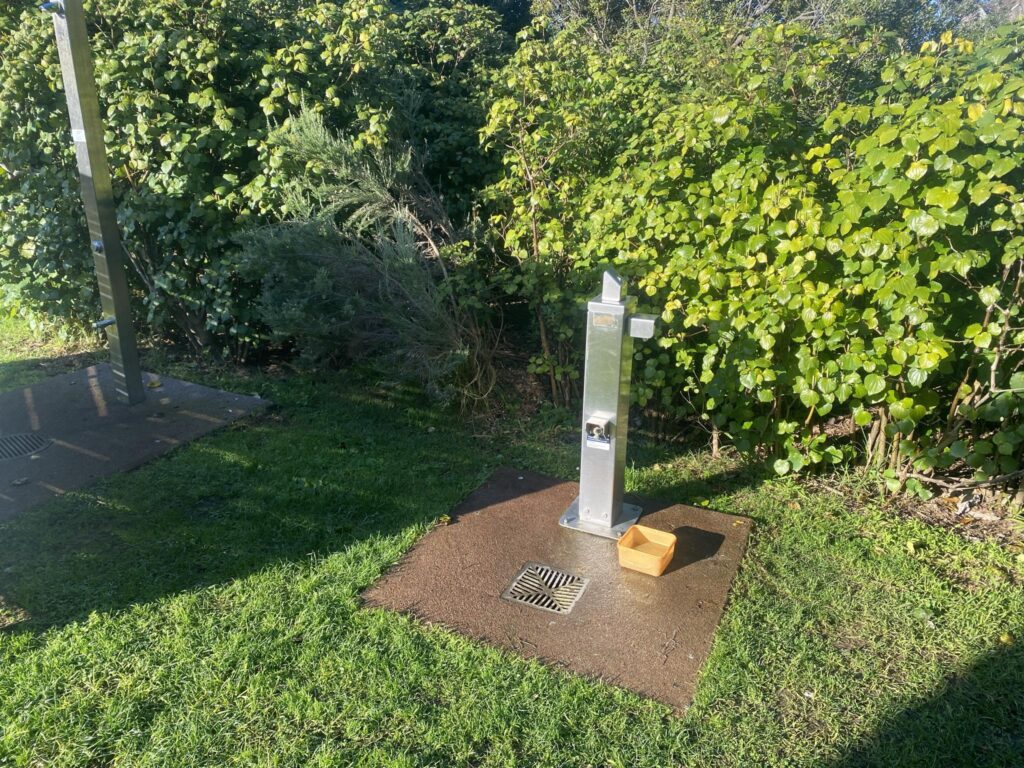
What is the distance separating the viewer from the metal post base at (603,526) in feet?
12.5

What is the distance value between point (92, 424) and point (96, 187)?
1.59 metres

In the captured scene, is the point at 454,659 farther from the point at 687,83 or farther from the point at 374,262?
the point at 687,83

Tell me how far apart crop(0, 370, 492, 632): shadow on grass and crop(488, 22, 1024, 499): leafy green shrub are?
1454mm

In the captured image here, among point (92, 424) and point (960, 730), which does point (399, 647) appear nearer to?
point (960, 730)

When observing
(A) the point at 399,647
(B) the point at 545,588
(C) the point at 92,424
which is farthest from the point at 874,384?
(C) the point at 92,424

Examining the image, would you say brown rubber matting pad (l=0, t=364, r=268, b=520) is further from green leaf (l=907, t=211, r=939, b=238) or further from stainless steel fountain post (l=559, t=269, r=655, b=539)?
green leaf (l=907, t=211, r=939, b=238)

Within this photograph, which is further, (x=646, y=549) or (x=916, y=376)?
(x=646, y=549)

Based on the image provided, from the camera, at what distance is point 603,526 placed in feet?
12.6

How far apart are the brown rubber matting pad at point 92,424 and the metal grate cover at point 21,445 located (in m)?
0.05

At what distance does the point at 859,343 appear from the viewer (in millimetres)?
3469

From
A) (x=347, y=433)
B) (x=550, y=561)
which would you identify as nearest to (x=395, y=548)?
(x=550, y=561)

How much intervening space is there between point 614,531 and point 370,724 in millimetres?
1647

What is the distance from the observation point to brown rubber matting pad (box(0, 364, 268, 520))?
4.29 m

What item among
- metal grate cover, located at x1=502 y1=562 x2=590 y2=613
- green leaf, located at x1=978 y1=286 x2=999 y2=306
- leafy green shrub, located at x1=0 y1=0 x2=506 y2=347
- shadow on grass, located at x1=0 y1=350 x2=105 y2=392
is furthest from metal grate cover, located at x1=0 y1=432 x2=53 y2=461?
green leaf, located at x1=978 y1=286 x2=999 y2=306
